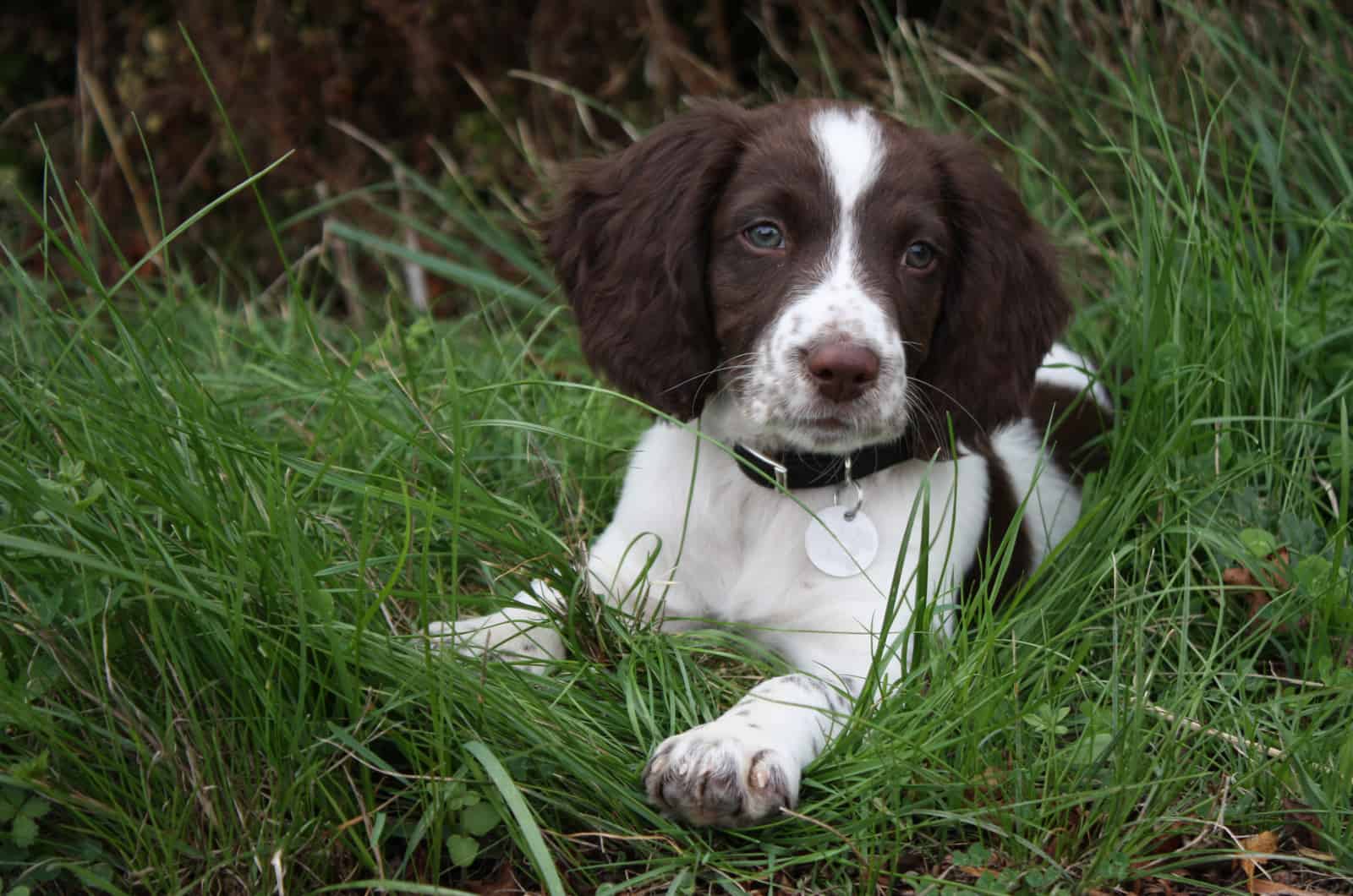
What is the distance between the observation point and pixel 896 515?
2711 millimetres

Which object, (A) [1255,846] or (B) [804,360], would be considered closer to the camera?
(A) [1255,846]

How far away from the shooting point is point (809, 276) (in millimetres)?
2529

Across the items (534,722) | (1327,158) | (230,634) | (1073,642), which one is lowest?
(1073,642)

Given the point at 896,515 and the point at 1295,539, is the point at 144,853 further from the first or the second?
the point at 1295,539

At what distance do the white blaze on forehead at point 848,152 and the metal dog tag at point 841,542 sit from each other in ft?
1.90

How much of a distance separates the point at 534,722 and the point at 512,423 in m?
0.51

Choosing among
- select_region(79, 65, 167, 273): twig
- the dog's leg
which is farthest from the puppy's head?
select_region(79, 65, 167, 273): twig

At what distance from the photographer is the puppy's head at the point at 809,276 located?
2502 mm

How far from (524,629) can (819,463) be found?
2.26 feet

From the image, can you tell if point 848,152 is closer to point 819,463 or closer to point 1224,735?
point 819,463

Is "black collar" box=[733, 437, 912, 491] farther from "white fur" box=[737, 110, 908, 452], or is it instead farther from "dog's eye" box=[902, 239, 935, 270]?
"dog's eye" box=[902, 239, 935, 270]

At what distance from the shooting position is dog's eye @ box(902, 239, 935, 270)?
8.68 ft

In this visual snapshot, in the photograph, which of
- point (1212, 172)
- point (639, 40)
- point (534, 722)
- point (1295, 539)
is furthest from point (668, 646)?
point (639, 40)

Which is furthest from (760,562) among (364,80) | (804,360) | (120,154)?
(364,80)
